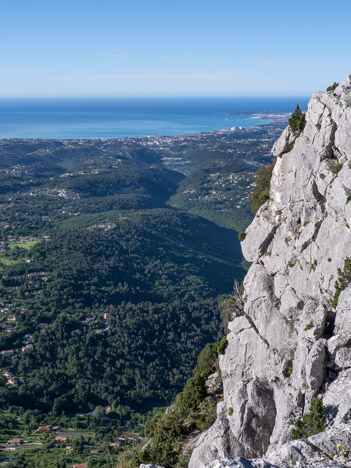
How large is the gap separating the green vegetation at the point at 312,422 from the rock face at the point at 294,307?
0.31 m

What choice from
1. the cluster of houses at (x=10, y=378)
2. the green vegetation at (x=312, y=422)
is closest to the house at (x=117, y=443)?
the cluster of houses at (x=10, y=378)

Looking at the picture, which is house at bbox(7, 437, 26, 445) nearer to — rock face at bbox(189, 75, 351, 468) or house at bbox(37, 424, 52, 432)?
house at bbox(37, 424, 52, 432)

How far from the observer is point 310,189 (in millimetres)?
21172

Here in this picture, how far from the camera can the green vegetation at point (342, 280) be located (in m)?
17.5

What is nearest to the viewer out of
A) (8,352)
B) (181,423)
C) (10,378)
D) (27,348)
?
(181,423)

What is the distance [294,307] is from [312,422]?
6.99 meters

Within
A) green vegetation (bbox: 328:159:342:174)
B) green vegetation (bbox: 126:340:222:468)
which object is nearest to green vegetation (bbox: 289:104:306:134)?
green vegetation (bbox: 328:159:342:174)

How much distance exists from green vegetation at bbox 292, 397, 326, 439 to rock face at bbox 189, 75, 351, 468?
31 cm

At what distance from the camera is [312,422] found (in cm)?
1401

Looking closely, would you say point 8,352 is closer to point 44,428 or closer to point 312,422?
point 44,428

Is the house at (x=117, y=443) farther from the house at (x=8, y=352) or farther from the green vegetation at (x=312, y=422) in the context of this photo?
the green vegetation at (x=312, y=422)

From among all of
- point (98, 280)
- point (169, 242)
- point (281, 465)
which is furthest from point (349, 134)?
point (169, 242)

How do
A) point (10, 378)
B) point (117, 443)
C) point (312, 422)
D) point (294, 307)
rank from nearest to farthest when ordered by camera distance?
1. point (312, 422)
2. point (294, 307)
3. point (117, 443)
4. point (10, 378)

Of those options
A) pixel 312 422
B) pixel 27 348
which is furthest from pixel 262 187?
pixel 27 348
